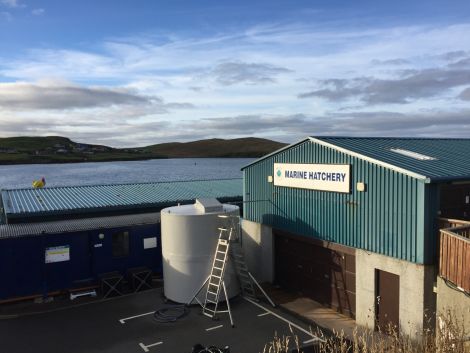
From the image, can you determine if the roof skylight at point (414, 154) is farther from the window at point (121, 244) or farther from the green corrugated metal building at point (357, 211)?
the window at point (121, 244)

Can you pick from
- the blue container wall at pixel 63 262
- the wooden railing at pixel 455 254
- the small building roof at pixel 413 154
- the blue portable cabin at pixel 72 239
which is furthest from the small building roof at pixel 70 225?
the wooden railing at pixel 455 254

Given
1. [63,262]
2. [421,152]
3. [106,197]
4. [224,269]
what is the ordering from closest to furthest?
1. [224,269]
2. [421,152]
3. [63,262]
4. [106,197]

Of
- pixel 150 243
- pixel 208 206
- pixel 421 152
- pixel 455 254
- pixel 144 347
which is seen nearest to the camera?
pixel 455 254

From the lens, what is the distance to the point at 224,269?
17656mm

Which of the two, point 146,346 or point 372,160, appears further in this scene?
point 372,160

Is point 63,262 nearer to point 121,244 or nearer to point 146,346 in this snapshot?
point 121,244

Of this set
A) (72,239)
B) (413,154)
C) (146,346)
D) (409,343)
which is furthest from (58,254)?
(409,343)

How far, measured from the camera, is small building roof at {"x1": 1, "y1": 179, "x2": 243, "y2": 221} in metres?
23.4

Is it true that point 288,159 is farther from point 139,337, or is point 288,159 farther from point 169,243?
point 139,337

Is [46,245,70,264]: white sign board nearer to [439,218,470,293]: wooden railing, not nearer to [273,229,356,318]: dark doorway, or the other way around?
[273,229,356,318]: dark doorway

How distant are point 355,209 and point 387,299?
3.41 metres

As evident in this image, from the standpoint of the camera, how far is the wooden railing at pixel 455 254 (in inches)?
466

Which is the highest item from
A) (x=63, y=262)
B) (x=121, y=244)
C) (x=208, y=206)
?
(x=208, y=206)

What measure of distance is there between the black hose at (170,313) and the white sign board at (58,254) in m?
5.61
